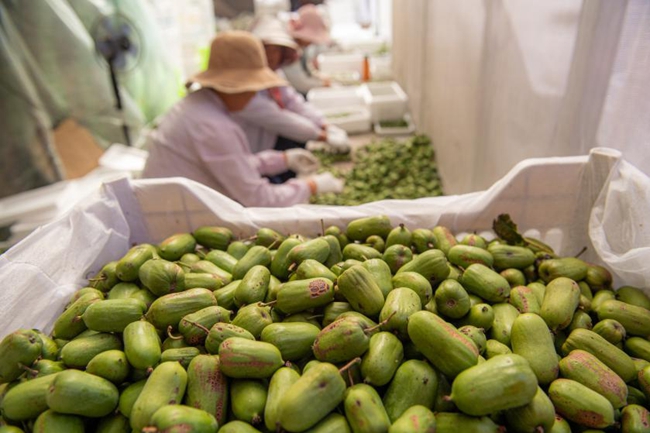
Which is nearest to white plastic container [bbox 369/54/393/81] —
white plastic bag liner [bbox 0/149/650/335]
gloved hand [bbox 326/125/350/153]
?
gloved hand [bbox 326/125/350/153]

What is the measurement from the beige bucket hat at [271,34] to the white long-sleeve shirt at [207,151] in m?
1.71

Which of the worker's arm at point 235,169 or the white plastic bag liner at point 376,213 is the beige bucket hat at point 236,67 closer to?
the worker's arm at point 235,169

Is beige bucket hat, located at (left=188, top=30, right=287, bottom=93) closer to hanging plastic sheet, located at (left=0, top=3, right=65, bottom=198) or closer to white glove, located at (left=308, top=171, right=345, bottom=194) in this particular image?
white glove, located at (left=308, top=171, right=345, bottom=194)

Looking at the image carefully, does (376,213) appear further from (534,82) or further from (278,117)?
(278,117)

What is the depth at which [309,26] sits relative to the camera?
689 cm

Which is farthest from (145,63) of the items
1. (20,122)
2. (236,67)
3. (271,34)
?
(236,67)

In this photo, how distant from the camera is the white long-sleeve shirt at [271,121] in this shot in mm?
4270

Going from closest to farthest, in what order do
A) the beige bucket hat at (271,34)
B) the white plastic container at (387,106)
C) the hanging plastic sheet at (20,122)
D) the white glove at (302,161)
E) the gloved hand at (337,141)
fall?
1. the hanging plastic sheet at (20,122)
2. the white glove at (302,161)
3. the beige bucket hat at (271,34)
4. the gloved hand at (337,141)
5. the white plastic container at (387,106)

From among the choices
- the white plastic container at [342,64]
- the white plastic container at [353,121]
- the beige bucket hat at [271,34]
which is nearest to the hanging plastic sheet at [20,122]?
the beige bucket hat at [271,34]

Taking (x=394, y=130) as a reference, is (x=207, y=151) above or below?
above

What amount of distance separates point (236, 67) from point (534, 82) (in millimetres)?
2323

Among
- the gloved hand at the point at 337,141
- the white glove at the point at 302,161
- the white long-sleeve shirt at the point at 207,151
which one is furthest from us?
the gloved hand at the point at 337,141

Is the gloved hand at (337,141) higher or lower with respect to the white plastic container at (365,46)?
higher

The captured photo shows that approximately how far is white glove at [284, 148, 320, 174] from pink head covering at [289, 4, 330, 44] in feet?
9.18
